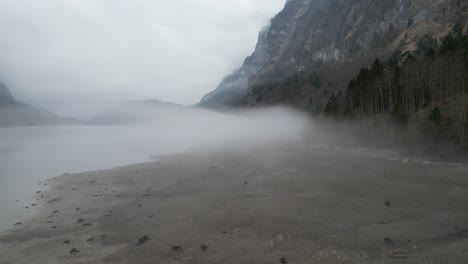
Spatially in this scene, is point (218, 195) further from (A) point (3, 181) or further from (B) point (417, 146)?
(B) point (417, 146)

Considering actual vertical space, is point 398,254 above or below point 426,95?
below

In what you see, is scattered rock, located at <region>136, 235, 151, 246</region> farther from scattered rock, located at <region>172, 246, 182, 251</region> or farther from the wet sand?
scattered rock, located at <region>172, 246, 182, 251</region>

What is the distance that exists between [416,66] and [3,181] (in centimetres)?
7361

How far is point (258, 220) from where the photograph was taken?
21.4 m

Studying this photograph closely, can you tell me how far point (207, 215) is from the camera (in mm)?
23422

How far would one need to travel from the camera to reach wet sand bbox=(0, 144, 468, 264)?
16.5 m

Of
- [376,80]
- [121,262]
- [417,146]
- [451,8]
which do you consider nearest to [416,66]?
[376,80]

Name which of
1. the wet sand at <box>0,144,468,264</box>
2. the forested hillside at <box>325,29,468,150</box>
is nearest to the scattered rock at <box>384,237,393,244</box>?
the wet sand at <box>0,144,468,264</box>

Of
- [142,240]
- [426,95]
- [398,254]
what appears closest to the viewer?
[398,254]

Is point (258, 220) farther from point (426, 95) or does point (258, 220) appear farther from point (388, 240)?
point (426, 95)

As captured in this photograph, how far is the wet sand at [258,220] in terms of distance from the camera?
16.5 m

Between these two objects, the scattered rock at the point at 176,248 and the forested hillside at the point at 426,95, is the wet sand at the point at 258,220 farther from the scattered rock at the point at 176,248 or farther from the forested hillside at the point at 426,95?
the forested hillside at the point at 426,95

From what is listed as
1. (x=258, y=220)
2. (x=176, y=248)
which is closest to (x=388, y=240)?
(x=258, y=220)

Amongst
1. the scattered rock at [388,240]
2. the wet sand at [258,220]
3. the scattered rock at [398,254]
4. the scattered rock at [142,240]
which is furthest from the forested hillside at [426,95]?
the scattered rock at [142,240]
